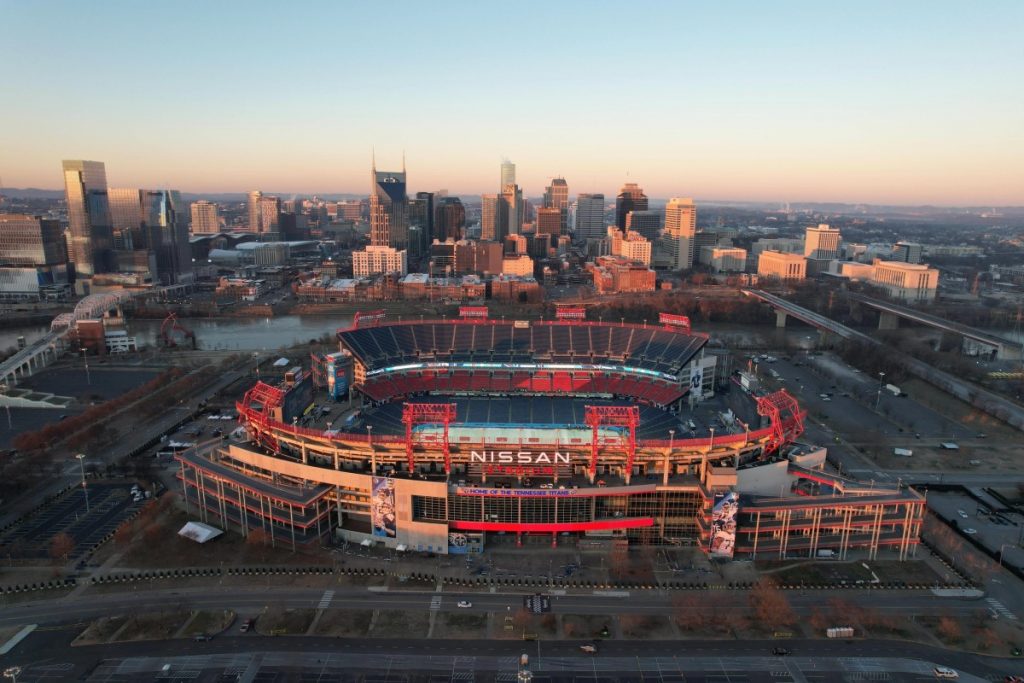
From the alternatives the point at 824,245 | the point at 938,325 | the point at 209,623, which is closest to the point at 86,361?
the point at 209,623

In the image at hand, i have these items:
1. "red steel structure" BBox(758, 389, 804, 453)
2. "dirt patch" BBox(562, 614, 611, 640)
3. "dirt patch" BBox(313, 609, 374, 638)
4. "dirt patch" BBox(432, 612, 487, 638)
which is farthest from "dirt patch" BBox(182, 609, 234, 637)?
"red steel structure" BBox(758, 389, 804, 453)

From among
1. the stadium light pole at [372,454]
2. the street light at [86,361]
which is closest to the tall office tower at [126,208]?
the street light at [86,361]

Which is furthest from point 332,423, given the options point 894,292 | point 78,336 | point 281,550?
point 894,292

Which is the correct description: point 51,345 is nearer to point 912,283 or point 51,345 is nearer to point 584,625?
point 584,625

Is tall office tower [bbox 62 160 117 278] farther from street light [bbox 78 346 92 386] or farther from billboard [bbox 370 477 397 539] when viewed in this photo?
billboard [bbox 370 477 397 539]

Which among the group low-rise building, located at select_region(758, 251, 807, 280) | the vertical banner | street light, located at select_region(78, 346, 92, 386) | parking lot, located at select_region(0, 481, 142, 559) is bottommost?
parking lot, located at select_region(0, 481, 142, 559)

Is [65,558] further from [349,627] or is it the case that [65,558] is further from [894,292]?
[894,292]

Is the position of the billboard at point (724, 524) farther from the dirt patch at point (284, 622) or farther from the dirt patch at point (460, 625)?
the dirt patch at point (284, 622)
